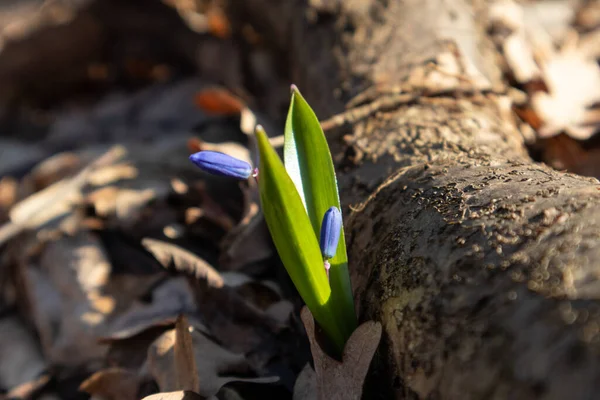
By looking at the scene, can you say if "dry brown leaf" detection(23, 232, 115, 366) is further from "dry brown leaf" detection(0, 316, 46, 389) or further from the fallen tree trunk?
the fallen tree trunk

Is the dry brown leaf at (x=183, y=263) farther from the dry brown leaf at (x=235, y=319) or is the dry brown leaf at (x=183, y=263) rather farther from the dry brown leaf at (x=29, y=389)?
the dry brown leaf at (x=29, y=389)

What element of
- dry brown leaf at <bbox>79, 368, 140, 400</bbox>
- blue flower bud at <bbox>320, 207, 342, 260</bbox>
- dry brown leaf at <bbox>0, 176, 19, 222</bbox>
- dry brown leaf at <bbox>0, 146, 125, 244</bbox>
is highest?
dry brown leaf at <bbox>0, 176, 19, 222</bbox>

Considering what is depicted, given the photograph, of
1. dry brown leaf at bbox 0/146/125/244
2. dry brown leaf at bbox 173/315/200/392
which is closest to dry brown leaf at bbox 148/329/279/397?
dry brown leaf at bbox 173/315/200/392

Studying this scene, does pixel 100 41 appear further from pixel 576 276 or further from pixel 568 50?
pixel 576 276

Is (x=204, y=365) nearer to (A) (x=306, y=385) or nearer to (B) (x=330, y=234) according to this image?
(A) (x=306, y=385)

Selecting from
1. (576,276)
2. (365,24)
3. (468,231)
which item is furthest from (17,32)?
(576,276)

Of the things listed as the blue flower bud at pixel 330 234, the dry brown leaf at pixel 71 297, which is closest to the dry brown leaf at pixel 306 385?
the blue flower bud at pixel 330 234
